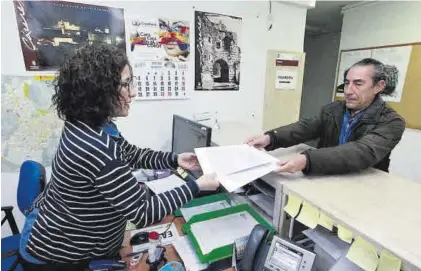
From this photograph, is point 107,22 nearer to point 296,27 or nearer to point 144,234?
point 144,234

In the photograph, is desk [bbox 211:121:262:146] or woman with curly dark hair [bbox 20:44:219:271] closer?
woman with curly dark hair [bbox 20:44:219:271]

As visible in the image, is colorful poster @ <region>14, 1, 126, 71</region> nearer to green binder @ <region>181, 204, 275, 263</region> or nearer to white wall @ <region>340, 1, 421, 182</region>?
green binder @ <region>181, 204, 275, 263</region>

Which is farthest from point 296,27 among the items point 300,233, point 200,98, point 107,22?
point 300,233

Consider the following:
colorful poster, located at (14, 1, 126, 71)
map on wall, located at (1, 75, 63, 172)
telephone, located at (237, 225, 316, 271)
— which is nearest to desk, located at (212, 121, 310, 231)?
telephone, located at (237, 225, 316, 271)

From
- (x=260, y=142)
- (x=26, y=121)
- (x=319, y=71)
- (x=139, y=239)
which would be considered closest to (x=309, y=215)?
(x=260, y=142)

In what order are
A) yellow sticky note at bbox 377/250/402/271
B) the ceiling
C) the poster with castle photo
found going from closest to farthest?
yellow sticky note at bbox 377/250/402/271 < the poster with castle photo < the ceiling

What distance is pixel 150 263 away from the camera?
91cm

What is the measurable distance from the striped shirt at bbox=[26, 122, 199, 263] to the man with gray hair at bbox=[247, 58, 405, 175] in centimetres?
46

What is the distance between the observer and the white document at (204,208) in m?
1.18

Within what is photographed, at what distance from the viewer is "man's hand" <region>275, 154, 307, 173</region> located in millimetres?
817

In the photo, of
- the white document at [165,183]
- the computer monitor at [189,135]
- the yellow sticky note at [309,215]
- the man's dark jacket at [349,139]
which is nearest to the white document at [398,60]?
the man's dark jacket at [349,139]

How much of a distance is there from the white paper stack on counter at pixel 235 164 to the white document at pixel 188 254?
0.36 meters

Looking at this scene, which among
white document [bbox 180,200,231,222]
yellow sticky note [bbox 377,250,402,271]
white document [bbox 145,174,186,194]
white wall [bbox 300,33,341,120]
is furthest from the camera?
white wall [bbox 300,33,341,120]

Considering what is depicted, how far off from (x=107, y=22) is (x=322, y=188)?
1.58m
